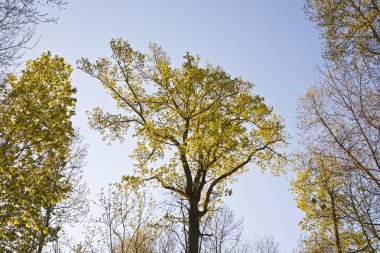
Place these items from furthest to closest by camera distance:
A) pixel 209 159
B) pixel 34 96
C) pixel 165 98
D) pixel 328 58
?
pixel 165 98 → pixel 209 159 → pixel 34 96 → pixel 328 58

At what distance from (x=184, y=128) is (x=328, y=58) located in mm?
6258

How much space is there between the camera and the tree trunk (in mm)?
9961

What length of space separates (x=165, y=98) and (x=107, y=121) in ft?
8.19

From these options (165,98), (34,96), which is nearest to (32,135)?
(34,96)

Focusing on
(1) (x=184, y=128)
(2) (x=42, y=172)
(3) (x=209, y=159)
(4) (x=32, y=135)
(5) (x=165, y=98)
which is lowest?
(2) (x=42, y=172)

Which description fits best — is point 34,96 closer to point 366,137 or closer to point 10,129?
point 10,129

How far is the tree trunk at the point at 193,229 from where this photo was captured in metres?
9.96

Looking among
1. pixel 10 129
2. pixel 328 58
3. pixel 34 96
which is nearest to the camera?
pixel 328 58

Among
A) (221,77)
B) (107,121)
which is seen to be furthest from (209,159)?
(107,121)

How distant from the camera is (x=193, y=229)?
409 inches

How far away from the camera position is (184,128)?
12.2 metres

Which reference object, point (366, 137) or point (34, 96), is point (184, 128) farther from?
point (366, 137)

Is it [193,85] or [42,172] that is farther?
[193,85]

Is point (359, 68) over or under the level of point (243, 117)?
under
